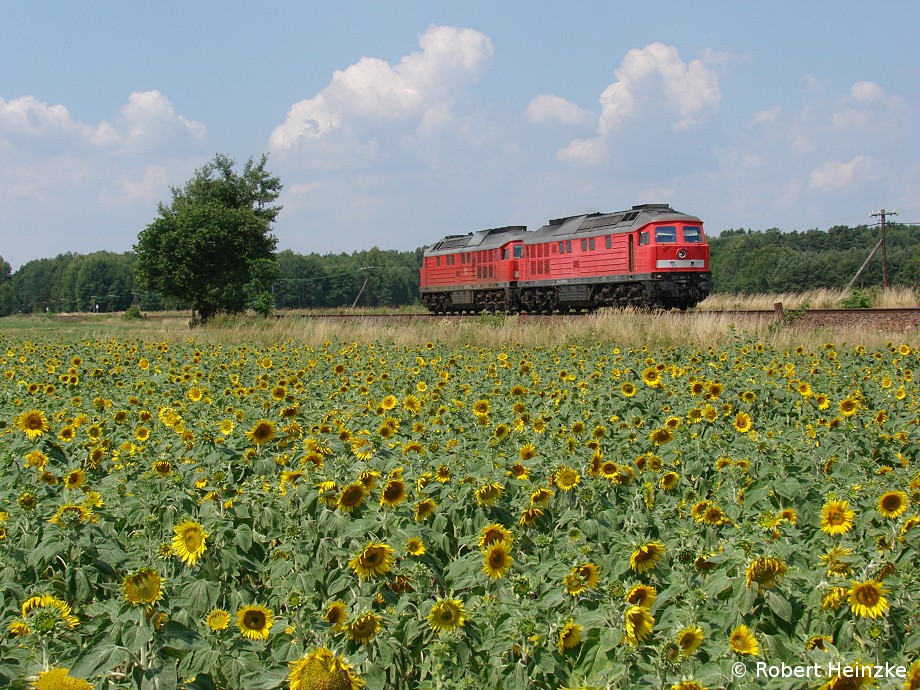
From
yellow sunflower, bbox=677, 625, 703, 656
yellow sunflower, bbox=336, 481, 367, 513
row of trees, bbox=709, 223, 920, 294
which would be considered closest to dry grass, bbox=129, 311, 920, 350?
yellow sunflower, bbox=336, 481, 367, 513

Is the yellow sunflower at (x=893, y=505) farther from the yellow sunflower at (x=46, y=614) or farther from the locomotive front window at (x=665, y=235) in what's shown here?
the locomotive front window at (x=665, y=235)

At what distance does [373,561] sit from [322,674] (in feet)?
2.25

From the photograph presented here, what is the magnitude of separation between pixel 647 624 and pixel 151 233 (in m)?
31.4

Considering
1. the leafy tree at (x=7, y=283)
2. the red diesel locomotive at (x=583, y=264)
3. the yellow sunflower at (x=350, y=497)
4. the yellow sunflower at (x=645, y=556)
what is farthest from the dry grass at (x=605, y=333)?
the leafy tree at (x=7, y=283)

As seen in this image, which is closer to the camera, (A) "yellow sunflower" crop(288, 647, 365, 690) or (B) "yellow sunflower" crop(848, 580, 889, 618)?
(A) "yellow sunflower" crop(288, 647, 365, 690)

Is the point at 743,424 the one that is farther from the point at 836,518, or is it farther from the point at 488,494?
the point at 488,494

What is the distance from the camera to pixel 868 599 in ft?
7.43

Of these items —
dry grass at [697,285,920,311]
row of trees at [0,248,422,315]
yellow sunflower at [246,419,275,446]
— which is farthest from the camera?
row of trees at [0,248,422,315]

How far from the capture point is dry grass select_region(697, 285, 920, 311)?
2192cm

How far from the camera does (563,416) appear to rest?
557 centimetres

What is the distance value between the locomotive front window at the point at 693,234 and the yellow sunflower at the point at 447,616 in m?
21.6

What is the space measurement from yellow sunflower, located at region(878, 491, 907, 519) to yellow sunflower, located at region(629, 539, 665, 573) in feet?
3.56

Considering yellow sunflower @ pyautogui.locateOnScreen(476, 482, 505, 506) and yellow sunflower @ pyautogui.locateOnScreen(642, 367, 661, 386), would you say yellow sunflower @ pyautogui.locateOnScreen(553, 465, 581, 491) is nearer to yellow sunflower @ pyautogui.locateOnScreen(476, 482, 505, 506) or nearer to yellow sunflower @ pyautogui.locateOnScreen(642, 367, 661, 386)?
yellow sunflower @ pyautogui.locateOnScreen(476, 482, 505, 506)

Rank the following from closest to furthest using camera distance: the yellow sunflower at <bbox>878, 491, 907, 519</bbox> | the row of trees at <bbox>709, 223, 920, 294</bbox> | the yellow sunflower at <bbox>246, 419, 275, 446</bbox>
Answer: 1. the yellow sunflower at <bbox>878, 491, 907, 519</bbox>
2. the yellow sunflower at <bbox>246, 419, 275, 446</bbox>
3. the row of trees at <bbox>709, 223, 920, 294</bbox>
